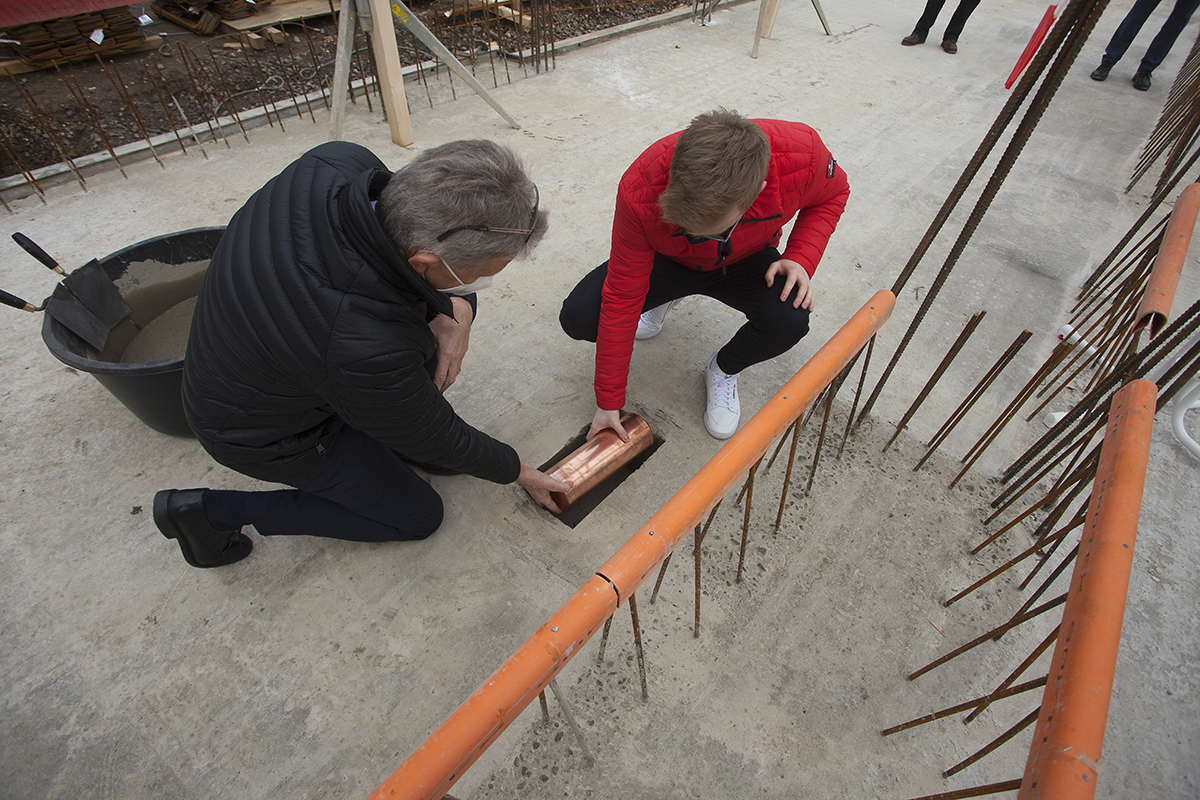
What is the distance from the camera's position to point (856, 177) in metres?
4.25

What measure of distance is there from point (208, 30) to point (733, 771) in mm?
8142

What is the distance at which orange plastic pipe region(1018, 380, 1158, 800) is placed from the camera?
830 mm

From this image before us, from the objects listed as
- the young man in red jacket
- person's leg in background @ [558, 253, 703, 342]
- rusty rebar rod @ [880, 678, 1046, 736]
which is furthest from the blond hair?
rusty rebar rod @ [880, 678, 1046, 736]

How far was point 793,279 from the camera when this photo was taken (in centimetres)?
221

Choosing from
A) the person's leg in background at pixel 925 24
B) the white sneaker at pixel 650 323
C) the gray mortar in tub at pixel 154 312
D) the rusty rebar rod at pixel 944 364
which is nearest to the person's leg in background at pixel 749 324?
the white sneaker at pixel 650 323

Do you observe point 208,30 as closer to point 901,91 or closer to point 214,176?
point 214,176

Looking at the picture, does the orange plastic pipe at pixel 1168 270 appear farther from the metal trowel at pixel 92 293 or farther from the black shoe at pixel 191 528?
the metal trowel at pixel 92 293

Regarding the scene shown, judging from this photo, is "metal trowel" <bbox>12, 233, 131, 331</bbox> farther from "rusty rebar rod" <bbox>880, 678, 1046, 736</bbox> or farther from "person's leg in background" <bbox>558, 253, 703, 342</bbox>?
"rusty rebar rod" <bbox>880, 678, 1046, 736</bbox>

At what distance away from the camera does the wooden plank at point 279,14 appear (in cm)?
591

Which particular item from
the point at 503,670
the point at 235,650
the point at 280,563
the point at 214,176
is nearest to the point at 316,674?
→ the point at 235,650

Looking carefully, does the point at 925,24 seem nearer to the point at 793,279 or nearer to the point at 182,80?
the point at 793,279

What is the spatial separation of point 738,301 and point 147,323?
2664 millimetres

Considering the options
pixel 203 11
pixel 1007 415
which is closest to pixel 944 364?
pixel 1007 415

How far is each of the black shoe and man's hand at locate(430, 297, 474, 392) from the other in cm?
84
